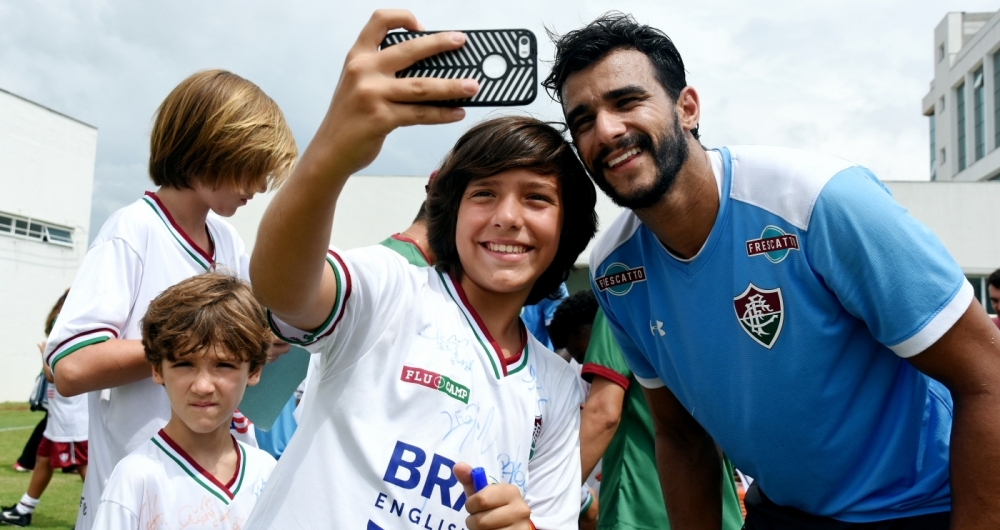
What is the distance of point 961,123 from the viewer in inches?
1945

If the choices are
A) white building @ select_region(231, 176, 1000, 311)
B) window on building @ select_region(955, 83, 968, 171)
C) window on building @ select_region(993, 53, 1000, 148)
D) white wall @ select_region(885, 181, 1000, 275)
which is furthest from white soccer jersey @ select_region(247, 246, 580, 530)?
window on building @ select_region(955, 83, 968, 171)

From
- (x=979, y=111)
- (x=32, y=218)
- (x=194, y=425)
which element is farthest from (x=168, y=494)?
(x=979, y=111)

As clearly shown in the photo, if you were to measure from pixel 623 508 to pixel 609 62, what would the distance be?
2100 mm

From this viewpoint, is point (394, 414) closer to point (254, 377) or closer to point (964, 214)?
point (254, 377)

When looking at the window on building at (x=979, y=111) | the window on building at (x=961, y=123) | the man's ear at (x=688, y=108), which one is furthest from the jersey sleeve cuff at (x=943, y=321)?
the window on building at (x=961, y=123)

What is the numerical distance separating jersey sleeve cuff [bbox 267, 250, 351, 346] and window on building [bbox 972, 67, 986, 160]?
2046 inches

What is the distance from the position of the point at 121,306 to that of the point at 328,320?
1.14 meters

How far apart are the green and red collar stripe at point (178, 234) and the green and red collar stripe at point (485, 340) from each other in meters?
1.04

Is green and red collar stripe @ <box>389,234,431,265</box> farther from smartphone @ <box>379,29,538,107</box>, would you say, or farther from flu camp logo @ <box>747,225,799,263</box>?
smartphone @ <box>379,29,538,107</box>

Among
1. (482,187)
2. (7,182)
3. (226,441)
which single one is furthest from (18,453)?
(7,182)

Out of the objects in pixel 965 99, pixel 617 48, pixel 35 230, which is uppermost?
pixel 965 99

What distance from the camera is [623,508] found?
3514 millimetres

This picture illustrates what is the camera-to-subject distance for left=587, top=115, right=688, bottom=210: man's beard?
2.17 meters

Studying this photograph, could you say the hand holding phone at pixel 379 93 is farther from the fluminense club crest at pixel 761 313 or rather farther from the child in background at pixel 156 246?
the child in background at pixel 156 246
